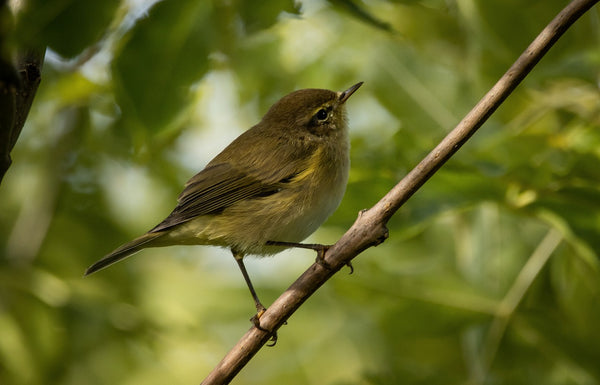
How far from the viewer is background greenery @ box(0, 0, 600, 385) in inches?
102

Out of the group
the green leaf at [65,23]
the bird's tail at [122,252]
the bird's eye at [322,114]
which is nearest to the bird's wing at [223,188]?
the bird's tail at [122,252]

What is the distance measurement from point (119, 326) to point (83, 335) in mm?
209

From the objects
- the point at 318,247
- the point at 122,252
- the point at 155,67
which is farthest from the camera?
the point at 122,252

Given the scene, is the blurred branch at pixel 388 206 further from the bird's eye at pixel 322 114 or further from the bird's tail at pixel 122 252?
the bird's eye at pixel 322 114

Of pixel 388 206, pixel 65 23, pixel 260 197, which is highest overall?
pixel 65 23

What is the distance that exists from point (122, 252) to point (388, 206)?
1.46 m

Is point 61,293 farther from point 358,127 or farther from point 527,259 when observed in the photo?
point 527,259

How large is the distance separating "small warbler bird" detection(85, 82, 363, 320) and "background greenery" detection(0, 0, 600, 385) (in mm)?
177

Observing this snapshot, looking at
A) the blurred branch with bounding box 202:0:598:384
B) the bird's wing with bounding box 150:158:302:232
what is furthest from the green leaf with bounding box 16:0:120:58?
the bird's wing with bounding box 150:158:302:232

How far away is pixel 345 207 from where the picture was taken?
3.01 m

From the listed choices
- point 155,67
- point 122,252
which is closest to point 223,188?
point 122,252

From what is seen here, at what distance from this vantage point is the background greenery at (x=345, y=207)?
260 centimetres

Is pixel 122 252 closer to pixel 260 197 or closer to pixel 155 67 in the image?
pixel 260 197

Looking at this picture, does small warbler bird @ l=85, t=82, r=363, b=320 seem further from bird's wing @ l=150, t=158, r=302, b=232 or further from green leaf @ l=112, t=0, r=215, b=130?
green leaf @ l=112, t=0, r=215, b=130
